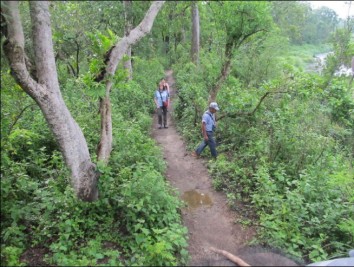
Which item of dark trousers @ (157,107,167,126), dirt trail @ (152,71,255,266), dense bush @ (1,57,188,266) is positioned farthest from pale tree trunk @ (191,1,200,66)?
dense bush @ (1,57,188,266)

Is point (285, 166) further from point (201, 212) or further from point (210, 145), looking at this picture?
point (201, 212)

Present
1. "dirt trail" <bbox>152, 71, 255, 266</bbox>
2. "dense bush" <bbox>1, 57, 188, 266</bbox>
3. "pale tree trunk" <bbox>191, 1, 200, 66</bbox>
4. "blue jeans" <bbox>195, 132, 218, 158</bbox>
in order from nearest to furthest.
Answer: "dense bush" <bbox>1, 57, 188, 266</bbox>
"dirt trail" <bbox>152, 71, 255, 266</bbox>
"blue jeans" <bbox>195, 132, 218, 158</bbox>
"pale tree trunk" <bbox>191, 1, 200, 66</bbox>

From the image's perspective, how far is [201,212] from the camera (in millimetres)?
6473

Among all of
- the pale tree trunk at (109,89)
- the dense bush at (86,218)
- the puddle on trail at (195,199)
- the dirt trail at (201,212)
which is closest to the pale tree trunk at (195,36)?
the dirt trail at (201,212)

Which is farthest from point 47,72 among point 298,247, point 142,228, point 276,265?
point 298,247

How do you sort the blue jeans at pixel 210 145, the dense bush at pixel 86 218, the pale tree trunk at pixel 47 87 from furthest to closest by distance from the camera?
the blue jeans at pixel 210 145 → the dense bush at pixel 86 218 → the pale tree trunk at pixel 47 87

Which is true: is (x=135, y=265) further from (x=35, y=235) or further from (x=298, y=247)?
(x=298, y=247)

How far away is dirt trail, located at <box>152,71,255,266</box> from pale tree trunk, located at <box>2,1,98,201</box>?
2126mm

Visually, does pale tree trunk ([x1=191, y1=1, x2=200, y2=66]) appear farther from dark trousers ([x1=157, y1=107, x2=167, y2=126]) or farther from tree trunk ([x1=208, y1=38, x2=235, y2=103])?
tree trunk ([x1=208, y1=38, x2=235, y2=103])

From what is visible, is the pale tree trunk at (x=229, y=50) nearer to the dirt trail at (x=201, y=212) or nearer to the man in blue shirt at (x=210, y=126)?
the man in blue shirt at (x=210, y=126)

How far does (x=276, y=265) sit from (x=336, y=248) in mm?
2480

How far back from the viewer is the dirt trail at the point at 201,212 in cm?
546

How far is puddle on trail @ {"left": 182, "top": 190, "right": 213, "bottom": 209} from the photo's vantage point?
673 centimetres

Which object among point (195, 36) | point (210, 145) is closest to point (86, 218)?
Answer: point (210, 145)
